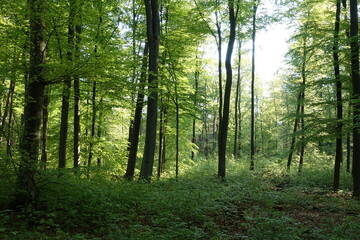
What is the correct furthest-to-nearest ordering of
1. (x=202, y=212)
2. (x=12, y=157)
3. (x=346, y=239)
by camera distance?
(x=202, y=212)
(x=12, y=157)
(x=346, y=239)

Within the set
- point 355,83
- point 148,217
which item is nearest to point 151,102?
point 148,217

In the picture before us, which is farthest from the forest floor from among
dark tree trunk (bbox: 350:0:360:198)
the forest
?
dark tree trunk (bbox: 350:0:360:198)

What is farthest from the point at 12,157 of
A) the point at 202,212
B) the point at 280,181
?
the point at 280,181

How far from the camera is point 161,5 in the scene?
14.1 metres

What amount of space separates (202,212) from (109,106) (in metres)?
7.40

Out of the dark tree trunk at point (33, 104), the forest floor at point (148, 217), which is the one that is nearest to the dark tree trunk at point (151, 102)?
the forest floor at point (148, 217)

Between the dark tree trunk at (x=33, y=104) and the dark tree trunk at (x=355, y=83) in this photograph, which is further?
the dark tree trunk at (x=355, y=83)

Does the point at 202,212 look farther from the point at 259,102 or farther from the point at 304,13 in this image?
the point at 259,102

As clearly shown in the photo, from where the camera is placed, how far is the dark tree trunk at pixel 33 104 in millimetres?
5590

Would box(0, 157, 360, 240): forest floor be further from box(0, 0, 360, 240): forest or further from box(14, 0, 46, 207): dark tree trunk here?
box(14, 0, 46, 207): dark tree trunk

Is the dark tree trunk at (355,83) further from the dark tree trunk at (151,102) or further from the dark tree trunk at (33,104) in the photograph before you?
the dark tree trunk at (33,104)

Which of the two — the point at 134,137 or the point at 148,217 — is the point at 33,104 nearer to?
the point at 148,217

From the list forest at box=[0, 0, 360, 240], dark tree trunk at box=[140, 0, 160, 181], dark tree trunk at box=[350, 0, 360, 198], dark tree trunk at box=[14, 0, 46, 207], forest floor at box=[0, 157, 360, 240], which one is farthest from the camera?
dark tree trunk at box=[350, 0, 360, 198]

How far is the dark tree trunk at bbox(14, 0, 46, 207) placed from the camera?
5590 millimetres
